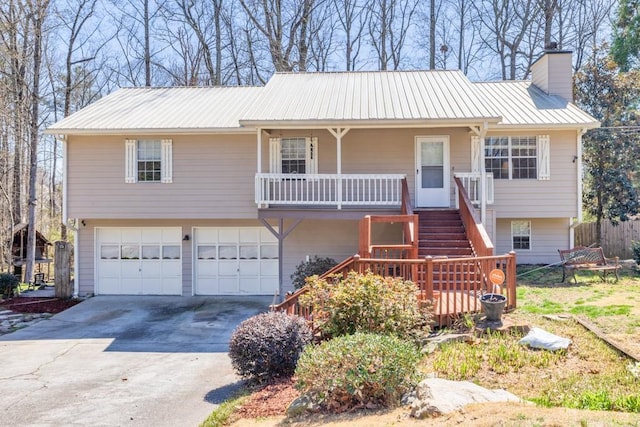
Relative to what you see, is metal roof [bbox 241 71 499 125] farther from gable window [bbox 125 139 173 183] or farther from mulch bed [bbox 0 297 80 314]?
mulch bed [bbox 0 297 80 314]

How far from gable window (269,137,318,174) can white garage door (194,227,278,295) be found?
2047 mm

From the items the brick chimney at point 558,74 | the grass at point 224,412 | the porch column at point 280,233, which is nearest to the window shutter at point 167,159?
the porch column at point 280,233

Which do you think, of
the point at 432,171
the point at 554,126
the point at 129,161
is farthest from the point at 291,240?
the point at 554,126

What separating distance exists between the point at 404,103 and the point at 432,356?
832 centimetres

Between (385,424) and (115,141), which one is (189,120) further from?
(385,424)

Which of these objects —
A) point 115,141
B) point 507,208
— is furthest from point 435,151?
point 115,141

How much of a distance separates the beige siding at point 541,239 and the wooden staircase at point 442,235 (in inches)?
141

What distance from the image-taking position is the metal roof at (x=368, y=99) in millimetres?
11794

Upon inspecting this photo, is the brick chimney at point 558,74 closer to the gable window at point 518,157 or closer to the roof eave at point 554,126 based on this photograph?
the roof eave at point 554,126

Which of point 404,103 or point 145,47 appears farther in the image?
point 145,47

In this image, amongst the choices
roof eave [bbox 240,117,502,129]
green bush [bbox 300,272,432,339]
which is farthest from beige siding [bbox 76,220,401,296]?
green bush [bbox 300,272,432,339]

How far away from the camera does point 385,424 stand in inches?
172

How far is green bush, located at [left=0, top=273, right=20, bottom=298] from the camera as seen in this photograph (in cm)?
1394

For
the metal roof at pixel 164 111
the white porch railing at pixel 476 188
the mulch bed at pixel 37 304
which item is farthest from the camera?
the metal roof at pixel 164 111
